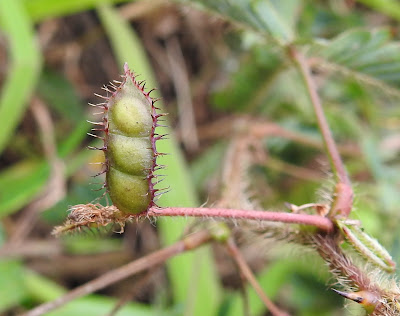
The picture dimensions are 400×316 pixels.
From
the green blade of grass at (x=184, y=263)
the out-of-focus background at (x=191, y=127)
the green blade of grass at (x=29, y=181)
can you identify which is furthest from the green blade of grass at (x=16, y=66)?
the green blade of grass at (x=184, y=263)

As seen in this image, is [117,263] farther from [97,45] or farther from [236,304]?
[97,45]

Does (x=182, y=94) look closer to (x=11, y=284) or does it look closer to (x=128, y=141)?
(x=11, y=284)

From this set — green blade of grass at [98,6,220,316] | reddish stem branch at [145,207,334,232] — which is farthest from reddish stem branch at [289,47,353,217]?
green blade of grass at [98,6,220,316]

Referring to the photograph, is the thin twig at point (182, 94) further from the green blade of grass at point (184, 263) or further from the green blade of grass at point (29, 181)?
the green blade of grass at point (29, 181)

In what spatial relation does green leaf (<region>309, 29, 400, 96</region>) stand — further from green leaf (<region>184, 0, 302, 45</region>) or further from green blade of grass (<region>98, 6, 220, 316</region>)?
green blade of grass (<region>98, 6, 220, 316</region>)


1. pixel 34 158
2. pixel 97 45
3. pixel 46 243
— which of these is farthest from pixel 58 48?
pixel 46 243
